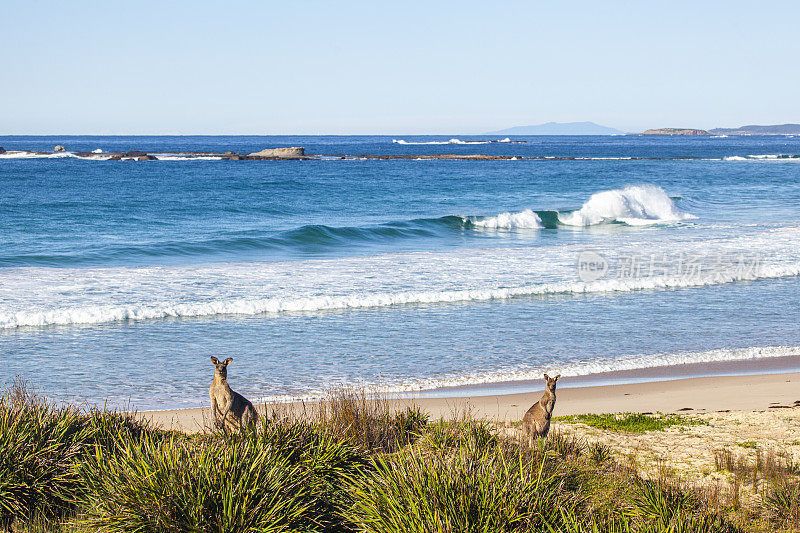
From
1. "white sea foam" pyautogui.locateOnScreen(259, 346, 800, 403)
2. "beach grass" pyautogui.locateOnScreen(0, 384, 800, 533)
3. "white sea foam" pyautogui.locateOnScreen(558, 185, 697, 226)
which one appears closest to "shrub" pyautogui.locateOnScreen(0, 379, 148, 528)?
"beach grass" pyautogui.locateOnScreen(0, 384, 800, 533)

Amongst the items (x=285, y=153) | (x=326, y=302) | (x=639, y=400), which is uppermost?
(x=285, y=153)

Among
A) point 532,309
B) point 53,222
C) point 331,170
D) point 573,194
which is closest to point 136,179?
point 331,170

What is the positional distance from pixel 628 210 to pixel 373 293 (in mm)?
24580

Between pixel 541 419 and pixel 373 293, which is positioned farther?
pixel 373 293

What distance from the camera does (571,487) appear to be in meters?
4.84

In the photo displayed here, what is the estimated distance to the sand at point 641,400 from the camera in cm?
845

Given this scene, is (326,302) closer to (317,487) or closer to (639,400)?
(639,400)

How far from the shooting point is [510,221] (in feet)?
108

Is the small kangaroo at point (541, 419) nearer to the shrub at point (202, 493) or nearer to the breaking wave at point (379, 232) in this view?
the shrub at point (202, 493)

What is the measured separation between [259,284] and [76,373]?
7092 mm

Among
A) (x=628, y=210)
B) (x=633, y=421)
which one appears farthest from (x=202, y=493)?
(x=628, y=210)

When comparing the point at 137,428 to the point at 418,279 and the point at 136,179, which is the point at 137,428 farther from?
the point at 136,179

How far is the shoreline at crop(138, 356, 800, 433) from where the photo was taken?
8.41 meters

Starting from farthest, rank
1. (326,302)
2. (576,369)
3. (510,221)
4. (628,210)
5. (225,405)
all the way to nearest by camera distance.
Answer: (628,210)
(510,221)
(326,302)
(576,369)
(225,405)
